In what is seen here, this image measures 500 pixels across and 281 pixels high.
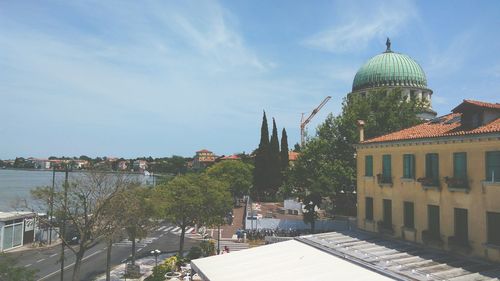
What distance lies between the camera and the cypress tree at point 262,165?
71.0 metres

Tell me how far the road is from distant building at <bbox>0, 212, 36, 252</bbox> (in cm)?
243

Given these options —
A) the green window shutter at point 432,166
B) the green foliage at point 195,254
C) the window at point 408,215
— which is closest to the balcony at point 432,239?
the window at point 408,215

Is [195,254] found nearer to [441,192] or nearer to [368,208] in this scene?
[368,208]

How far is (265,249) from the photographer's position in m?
21.9

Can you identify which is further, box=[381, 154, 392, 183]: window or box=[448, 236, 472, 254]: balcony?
box=[381, 154, 392, 183]: window

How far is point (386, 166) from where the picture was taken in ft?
73.5

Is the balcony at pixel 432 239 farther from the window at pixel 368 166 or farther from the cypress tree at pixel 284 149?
the cypress tree at pixel 284 149

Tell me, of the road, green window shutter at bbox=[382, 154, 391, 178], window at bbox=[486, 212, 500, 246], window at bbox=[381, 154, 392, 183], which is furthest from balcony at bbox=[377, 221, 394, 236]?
the road

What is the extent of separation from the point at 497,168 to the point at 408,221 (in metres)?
5.75

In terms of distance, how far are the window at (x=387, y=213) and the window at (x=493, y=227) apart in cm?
607

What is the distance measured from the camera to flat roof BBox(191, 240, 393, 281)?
16.0 m

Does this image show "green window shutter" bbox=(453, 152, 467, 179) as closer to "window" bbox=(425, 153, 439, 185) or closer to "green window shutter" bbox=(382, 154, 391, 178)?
"window" bbox=(425, 153, 439, 185)

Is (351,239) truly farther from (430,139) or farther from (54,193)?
(54,193)

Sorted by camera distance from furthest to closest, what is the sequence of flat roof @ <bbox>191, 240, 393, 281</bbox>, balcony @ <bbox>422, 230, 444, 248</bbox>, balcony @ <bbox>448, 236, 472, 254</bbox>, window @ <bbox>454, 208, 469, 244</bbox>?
balcony @ <bbox>422, 230, 444, 248</bbox>
window @ <bbox>454, 208, 469, 244</bbox>
balcony @ <bbox>448, 236, 472, 254</bbox>
flat roof @ <bbox>191, 240, 393, 281</bbox>
